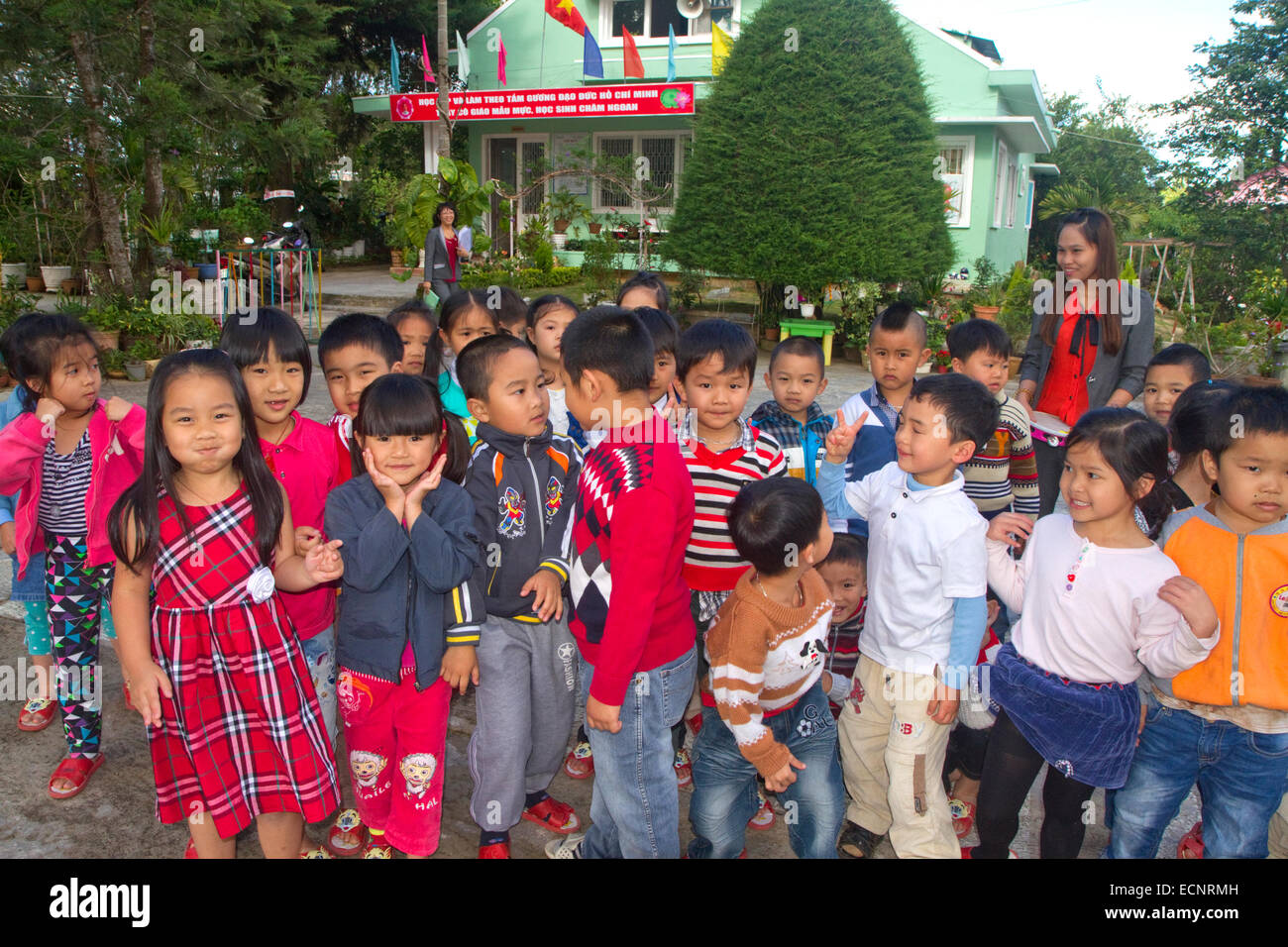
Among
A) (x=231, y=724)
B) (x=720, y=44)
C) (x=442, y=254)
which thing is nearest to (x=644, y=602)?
(x=231, y=724)

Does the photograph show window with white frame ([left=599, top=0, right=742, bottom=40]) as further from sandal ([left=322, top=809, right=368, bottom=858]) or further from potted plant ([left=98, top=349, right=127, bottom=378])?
sandal ([left=322, top=809, right=368, bottom=858])

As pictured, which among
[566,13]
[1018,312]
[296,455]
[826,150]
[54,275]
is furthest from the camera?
[566,13]

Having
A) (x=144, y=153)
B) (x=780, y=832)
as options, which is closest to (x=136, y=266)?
(x=144, y=153)

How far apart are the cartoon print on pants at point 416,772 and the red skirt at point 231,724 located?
21 cm

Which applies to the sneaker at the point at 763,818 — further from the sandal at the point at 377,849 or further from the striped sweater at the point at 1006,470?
the striped sweater at the point at 1006,470

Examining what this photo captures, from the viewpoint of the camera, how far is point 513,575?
8.25 ft

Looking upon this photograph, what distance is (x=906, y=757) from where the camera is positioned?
2443 mm

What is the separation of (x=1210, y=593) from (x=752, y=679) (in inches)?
48.0

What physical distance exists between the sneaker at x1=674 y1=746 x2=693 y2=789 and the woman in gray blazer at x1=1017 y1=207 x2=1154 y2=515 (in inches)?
77.6

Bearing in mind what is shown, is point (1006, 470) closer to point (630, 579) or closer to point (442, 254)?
point (630, 579)

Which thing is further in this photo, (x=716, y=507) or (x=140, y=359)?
(x=140, y=359)

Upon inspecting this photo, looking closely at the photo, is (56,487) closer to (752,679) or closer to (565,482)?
(565,482)

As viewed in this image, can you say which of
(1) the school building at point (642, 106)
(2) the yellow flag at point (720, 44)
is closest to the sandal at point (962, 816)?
(2) the yellow flag at point (720, 44)

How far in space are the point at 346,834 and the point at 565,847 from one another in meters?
0.67
